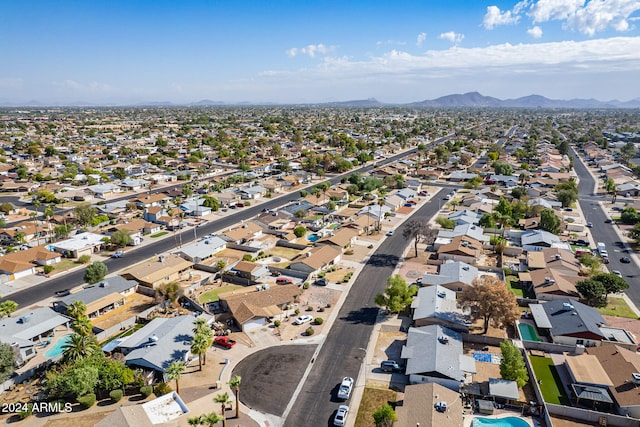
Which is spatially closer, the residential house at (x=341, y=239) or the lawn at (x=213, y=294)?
the lawn at (x=213, y=294)

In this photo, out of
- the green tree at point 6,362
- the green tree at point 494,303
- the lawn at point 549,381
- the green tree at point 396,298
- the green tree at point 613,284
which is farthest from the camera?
the green tree at point 613,284

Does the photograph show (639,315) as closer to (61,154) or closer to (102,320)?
(102,320)

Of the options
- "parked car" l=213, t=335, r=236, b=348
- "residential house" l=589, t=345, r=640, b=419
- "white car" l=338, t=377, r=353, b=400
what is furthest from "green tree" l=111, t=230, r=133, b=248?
"residential house" l=589, t=345, r=640, b=419

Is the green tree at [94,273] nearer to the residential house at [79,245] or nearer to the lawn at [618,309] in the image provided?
the residential house at [79,245]

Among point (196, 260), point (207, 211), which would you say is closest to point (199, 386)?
point (196, 260)

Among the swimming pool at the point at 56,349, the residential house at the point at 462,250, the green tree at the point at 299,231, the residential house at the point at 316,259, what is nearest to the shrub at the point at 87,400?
the swimming pool at the point at 56,349

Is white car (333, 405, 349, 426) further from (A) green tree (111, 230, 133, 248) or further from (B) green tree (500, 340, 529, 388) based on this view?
(A) green tree (111, 230, 133, 248)

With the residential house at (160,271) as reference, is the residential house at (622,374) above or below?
below
